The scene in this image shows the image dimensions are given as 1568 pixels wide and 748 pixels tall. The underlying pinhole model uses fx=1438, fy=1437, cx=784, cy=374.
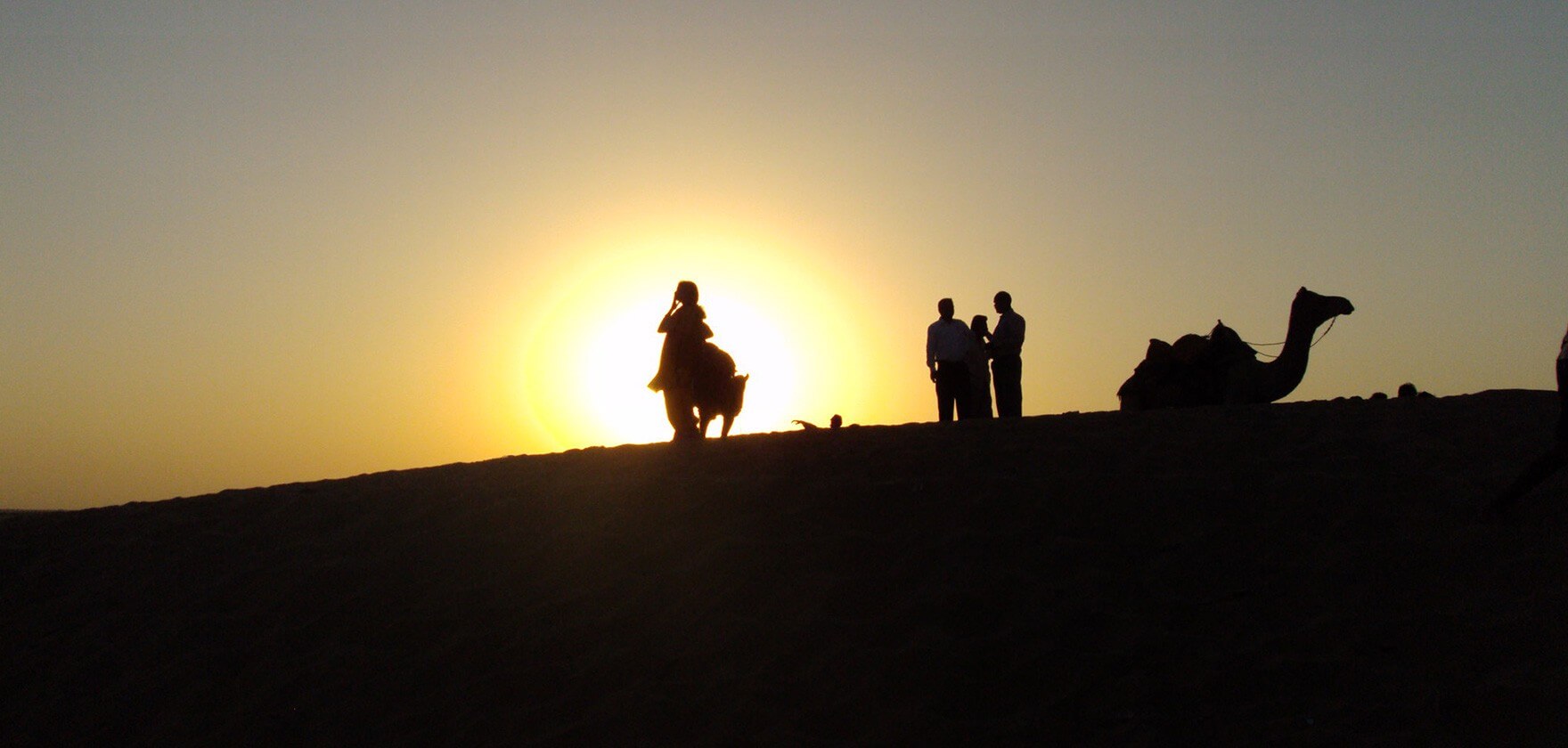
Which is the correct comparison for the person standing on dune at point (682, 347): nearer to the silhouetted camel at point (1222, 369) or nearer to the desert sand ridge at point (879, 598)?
the desert sand ridge at point (879, 598)

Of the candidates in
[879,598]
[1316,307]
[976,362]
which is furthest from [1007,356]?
[879,598]

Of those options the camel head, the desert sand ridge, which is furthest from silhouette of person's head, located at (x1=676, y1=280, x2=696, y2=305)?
the camel head

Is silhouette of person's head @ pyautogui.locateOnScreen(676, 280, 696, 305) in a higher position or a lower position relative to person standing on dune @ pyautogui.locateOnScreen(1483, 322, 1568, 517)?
higher

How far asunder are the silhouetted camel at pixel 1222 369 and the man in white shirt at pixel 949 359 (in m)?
1.66

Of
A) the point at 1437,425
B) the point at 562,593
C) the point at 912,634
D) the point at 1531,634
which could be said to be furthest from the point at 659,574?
the point at 1437,425

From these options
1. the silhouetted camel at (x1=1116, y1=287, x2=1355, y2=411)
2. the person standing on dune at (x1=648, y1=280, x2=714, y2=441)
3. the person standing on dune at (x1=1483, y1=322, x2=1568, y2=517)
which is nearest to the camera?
the person standing on dune at (x1=1483, y1=322, x2=1568, y2=517)

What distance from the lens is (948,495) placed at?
35.2ft

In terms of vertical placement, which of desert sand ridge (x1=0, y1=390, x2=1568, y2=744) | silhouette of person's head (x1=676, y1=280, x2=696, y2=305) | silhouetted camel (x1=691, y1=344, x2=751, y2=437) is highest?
silhouette of person's head (x1=676, y1=280, x2=696, y2=305)

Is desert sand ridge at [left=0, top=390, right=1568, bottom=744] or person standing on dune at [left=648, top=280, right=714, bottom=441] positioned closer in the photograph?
desert sand ridge at [left=0, top=390, right=1568, bottom=744]

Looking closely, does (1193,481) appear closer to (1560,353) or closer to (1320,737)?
(1560,353)

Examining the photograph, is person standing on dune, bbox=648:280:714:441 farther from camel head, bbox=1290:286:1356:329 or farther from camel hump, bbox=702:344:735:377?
camel head, bbox=1290:286:1356:329

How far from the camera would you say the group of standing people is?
1434 cm

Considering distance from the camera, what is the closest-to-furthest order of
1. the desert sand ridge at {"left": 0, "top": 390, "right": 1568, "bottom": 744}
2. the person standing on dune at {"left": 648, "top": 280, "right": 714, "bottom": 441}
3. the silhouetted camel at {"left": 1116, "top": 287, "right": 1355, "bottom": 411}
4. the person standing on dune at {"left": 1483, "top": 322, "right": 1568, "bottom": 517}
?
the desert sand ridge at {"left": 0, "top": 390, "right": 1568, "bottom": 744} → the person standing on dune at {"left": 1483, "top": 322, "right": 1568, "bottom": 517} → the person standing on dune at {"left": 648, "top": 280, "right": 714, "bottom": 441} → the silhouetted camel at {"left": 1116, "top": 287, "right": 1355, "bottom": 411}

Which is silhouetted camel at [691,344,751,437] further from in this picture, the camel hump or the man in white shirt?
the man in white shirt
